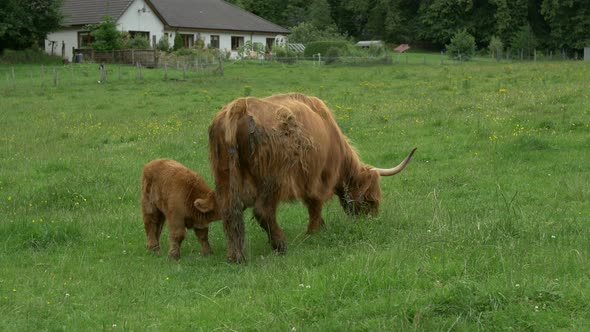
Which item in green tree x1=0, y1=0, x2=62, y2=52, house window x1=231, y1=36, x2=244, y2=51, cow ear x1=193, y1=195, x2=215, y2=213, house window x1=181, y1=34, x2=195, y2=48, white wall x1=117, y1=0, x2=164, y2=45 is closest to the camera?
cow ear x1=193, y1=195, x2=215, y2=213

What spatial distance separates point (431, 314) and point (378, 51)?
157 feet

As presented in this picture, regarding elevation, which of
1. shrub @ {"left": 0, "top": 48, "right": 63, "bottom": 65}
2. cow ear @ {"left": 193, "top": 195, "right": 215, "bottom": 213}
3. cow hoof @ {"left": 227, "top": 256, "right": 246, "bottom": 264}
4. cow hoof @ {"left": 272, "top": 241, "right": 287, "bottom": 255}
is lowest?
cow hoof @ {"left": 227, "top": 256, "right": 246, "bottom": 264}

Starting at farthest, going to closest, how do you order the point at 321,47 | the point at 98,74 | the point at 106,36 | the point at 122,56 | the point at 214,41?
the point at 214,41 < the point at 321,47 < the point at 106,36 < the point at 122,56 < the point at 98,74

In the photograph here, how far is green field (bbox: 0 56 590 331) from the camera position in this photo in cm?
539

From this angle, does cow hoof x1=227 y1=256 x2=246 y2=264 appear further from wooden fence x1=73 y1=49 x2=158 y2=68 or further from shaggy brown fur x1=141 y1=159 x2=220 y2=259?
wooden fence x1=73 y1=49 x2=158 y2=68

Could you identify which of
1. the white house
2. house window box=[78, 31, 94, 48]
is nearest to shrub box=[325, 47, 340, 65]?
the white house

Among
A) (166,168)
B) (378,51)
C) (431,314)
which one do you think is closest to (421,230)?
(431,314)

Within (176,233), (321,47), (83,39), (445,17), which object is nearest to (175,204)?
(176,233)

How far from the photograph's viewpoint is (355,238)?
8.00 metres

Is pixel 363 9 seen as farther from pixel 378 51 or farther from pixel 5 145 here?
pixel 5 145

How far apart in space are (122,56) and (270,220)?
41456 mm

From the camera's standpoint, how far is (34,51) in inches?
1972

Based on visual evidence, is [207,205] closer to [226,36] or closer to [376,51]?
[376,51]

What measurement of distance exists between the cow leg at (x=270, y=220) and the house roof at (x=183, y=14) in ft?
162
